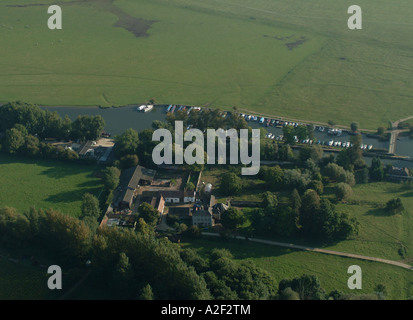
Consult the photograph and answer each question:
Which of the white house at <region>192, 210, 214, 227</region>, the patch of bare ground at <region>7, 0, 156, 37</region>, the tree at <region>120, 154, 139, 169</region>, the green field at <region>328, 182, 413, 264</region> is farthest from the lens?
the patch of bare ground at <region>7, 0, 156, 37</region>

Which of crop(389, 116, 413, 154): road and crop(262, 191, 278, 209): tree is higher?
crop(389, 116, 413, 154): road

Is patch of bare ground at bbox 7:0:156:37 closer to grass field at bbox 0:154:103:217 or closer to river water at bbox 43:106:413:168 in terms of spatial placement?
river water at bbox 43:106:413:168

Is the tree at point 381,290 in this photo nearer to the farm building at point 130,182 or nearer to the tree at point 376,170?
the tree at point 376,170

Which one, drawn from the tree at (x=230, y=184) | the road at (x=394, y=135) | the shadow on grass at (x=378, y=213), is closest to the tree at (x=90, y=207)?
the tree at (x=230, y=184)

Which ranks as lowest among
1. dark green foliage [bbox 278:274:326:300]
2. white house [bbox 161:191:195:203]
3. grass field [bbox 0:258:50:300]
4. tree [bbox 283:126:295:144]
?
grass field [bbox 0:258:50:300]

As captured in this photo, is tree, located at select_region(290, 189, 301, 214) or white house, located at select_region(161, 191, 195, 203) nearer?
tree, located at select_region(290, 189, 301, 214)

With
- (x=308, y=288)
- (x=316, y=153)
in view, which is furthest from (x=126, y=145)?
(x=308, y=288)

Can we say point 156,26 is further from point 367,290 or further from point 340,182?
point 367,290

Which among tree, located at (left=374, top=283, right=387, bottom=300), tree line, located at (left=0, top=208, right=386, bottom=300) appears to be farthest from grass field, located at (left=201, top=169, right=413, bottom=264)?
tree line, located at (left=0, top=208, right=386, bottom=300)
